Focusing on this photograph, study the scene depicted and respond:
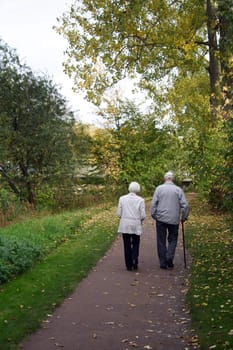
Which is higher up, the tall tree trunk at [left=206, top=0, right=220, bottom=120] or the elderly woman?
the tall tree trunk at [left=206, top=0, right=220, bottom=120]

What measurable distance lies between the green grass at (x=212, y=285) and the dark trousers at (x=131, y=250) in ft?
3.99

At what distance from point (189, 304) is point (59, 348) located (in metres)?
2.52

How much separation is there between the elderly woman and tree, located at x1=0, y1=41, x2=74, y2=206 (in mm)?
13103

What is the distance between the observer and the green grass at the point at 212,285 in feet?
20.3

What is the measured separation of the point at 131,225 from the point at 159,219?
65 centimetres

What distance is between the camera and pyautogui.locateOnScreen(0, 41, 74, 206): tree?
77.5 feet

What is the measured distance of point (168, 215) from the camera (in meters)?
10.9

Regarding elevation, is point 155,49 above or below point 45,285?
above

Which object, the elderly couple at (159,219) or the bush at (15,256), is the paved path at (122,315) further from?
the bush at (15,256)

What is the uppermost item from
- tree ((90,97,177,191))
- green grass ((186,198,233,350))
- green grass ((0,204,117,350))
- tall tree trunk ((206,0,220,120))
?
tall tree trunk ((206,0,220,120))

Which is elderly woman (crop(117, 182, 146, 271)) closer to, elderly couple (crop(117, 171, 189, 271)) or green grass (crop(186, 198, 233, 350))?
elderly couple (crop(117, 171, 189, 271))

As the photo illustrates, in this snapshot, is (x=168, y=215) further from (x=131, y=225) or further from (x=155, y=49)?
(x=155, y=49)

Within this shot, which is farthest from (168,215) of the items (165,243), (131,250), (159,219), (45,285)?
(45,285)

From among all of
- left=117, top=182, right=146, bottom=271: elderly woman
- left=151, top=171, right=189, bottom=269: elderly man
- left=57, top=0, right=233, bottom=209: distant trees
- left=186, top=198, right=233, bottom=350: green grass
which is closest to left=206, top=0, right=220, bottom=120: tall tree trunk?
left=57, top=0, right=233, bottom=209: distant trees
